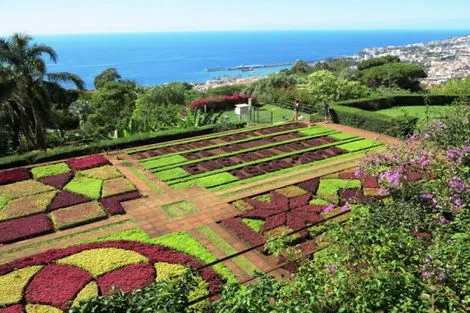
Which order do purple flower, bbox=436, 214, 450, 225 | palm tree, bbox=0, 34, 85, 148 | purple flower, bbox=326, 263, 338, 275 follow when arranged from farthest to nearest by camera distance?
1. palm tree, bbox=0, 34, 85, 148
2. purple flower, bbox=436, 214, 450, 225
3. purple flower, bbox=326, 263, 338, 275

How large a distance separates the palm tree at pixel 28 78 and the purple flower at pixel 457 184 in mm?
21408

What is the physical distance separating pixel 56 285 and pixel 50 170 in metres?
9.18

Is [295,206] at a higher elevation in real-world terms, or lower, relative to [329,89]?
lower

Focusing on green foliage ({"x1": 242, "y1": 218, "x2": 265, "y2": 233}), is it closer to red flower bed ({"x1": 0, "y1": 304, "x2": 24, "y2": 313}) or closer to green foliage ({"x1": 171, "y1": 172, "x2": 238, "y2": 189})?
green foliage ({"x1": 171, "y1": 172, "x2": 238, "y2": 189})

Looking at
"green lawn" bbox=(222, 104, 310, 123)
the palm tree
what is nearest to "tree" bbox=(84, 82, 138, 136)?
"green lawn" bbox=(222, 104, 310, 123)

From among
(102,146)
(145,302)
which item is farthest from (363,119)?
(145,302)

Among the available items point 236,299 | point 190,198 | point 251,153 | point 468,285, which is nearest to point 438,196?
point 468,285

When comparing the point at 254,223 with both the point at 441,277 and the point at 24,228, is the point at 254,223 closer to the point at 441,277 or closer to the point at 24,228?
the point at 24,228

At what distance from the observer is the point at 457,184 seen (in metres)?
8.52

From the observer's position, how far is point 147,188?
52.0 ft

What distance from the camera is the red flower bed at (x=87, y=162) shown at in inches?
708

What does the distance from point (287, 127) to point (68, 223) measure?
15.2 meters

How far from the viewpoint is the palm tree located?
22.7m

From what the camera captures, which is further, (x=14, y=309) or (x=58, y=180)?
(x=58, y=180)
